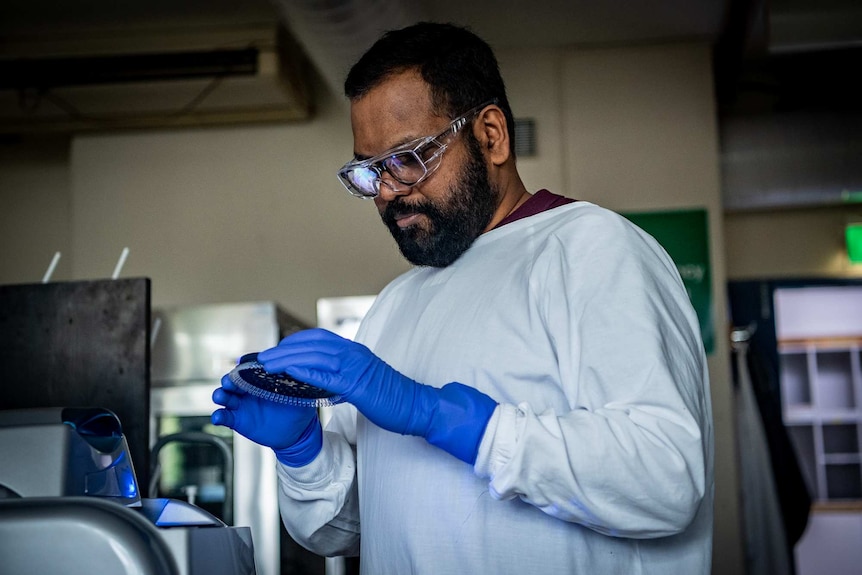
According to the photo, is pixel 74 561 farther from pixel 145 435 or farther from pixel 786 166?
pixel 786 166

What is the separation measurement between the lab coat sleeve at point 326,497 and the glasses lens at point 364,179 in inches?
13.5

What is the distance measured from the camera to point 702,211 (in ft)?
12.6

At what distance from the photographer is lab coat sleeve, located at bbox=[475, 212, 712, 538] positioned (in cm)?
102

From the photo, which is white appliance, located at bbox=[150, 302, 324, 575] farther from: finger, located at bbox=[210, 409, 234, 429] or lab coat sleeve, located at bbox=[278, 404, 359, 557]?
finger, located at bbox=[210, 409, 234, 429]

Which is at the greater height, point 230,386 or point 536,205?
point 536,205

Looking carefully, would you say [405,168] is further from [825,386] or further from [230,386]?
[825,386]

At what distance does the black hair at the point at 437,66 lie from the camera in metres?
1.35

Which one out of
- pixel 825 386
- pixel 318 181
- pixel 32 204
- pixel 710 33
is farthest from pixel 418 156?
pixel 825 386

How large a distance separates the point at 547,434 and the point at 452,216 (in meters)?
0.44

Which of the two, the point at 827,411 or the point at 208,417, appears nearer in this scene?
the point at 208,417

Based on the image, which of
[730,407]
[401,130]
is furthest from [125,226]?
[401,130]

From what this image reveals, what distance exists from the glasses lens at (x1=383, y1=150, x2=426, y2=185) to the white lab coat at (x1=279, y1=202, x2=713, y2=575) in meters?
0.15

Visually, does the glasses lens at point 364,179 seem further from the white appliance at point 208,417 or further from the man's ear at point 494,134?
the white appliance at point 208,417

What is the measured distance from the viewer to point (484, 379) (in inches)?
47.9
